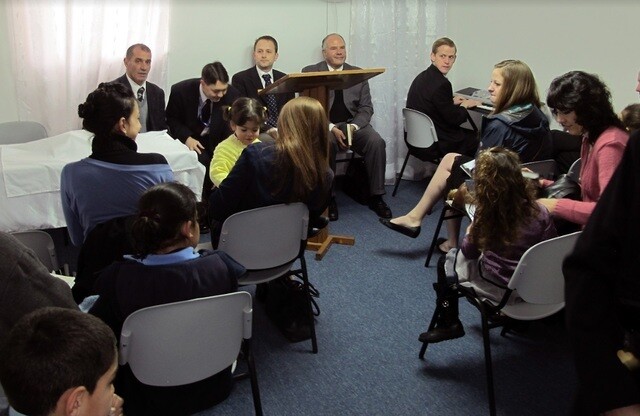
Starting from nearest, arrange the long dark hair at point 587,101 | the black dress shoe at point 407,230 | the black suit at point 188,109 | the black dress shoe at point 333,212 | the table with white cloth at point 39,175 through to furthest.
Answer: the long dark hair at point 587,101, the table with white cloth at point 39,175, the black dress shoe at point 407,230, the black suit at point 188,109, the black dress shoe at point 333,212

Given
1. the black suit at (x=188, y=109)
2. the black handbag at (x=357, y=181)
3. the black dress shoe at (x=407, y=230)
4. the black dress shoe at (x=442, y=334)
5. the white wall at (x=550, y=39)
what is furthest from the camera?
the black handbag at (x=357, y=181)

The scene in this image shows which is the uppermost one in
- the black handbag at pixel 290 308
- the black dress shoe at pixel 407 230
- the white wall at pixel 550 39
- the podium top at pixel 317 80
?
the white wall at pixel 550 39

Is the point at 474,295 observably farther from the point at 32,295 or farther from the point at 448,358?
the point at 32,295

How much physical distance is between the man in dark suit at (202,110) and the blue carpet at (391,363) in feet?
4.12

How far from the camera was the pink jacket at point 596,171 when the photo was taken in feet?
8.15

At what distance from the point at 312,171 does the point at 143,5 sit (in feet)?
8.28

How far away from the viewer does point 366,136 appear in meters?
4.70

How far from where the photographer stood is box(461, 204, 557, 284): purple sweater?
2.31 meters

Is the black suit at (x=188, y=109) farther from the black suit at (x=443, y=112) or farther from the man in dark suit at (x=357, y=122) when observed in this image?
the black suit at (x=443, y=112)

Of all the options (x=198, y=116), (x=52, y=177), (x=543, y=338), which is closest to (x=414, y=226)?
(x=543, y=338)

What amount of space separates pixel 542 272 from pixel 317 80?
5.77ft

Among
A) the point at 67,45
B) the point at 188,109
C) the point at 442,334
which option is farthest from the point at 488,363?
the point at 67,45

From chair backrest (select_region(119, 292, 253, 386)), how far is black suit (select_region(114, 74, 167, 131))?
2762 millimetres

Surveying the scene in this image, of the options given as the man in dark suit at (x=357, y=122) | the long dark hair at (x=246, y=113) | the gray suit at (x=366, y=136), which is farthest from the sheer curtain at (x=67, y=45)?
the long dark hair at (x=246, y=113)
